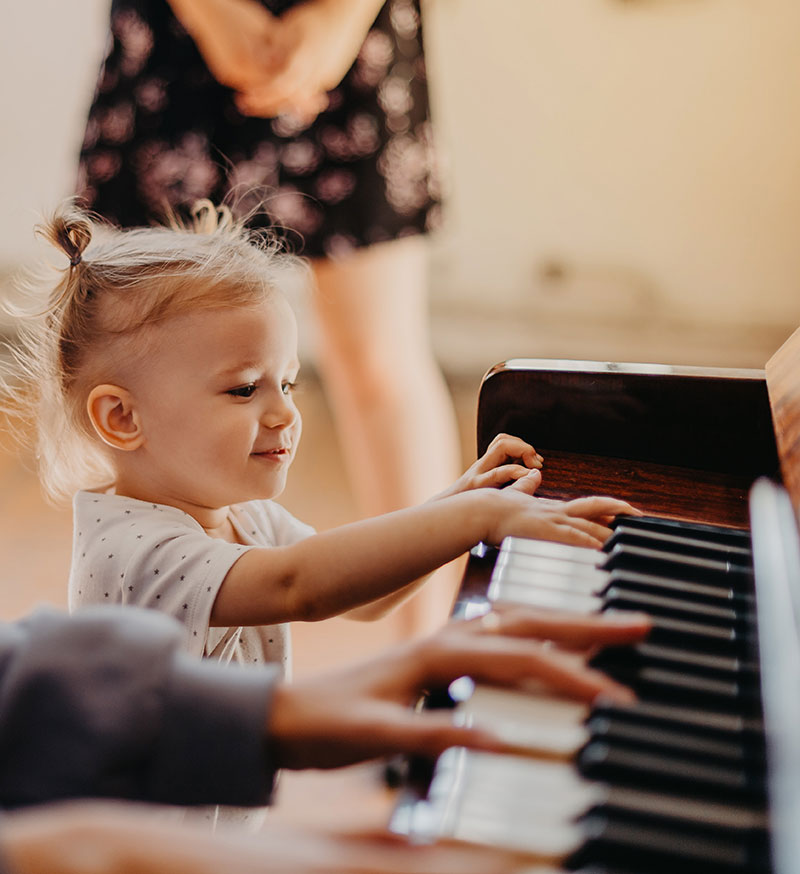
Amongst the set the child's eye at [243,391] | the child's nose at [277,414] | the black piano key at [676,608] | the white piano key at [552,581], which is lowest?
the black piano key at [676,608]

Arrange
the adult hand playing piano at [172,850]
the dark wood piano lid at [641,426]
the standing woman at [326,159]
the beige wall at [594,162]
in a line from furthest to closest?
the beige wall at [594,162]
the standing woman at [326,159]
the dark wood piano lid at [641,426]
the adult hand playing piano at [172,850]

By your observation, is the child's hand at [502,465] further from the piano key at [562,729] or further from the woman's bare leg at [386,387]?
the woman's bare leg at [386,387]

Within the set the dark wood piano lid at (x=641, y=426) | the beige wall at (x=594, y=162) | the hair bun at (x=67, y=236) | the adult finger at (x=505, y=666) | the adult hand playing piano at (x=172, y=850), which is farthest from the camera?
the beige wall at (x=594, y=162)

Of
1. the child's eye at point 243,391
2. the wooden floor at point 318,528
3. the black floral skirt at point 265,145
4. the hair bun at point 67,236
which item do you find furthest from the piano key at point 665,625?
the black floral skirt at point 265,145

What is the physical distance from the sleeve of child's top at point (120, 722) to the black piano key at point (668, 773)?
0.16 meters

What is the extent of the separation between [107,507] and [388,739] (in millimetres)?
497

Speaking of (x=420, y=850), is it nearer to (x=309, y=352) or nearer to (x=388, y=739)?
(x=388, y=739)

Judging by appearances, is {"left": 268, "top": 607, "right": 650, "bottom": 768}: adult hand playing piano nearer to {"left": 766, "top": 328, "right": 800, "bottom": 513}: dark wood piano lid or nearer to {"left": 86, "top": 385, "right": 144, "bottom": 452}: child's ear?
{"left": 766, "top": 328, "right": 800, "bottom": 513}: dark wood piano lid

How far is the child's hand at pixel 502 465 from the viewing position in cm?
76

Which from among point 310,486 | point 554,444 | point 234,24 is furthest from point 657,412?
point 310,486

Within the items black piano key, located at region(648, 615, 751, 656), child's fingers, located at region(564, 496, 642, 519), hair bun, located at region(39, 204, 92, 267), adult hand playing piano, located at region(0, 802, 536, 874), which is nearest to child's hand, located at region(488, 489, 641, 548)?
child's fingers, located at region(564, 496, 642, 519)

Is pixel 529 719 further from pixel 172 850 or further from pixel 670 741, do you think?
pixel 172 850

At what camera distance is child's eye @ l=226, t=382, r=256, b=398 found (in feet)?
2.76

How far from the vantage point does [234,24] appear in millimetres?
1345
